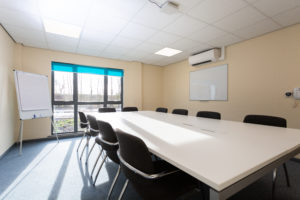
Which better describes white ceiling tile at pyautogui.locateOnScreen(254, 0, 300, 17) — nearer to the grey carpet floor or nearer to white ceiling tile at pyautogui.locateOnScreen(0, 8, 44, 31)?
the grey carpet floor

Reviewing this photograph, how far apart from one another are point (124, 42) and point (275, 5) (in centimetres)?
278

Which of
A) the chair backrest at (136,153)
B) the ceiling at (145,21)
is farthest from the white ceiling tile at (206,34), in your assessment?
the chair backrest at (136,153)

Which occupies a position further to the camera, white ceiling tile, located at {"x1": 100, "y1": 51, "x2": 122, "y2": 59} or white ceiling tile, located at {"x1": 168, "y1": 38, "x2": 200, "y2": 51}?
white ceiling tile, located at {"x1": 100, "y1": 51, "x2": 122, "y2": 59}

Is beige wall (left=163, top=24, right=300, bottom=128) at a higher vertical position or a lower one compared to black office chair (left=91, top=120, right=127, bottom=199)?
higher

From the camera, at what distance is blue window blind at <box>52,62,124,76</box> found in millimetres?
4000

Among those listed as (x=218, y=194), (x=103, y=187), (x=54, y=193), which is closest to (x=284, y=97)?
(x=218, y=194)

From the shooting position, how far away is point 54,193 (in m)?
1.71

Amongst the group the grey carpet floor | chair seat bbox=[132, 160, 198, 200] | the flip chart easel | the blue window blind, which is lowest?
the grey carpet floor

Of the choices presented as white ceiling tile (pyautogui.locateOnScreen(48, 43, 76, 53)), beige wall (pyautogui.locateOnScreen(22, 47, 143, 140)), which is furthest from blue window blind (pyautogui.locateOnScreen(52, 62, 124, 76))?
white ceiling tile (pyautogui.locateOnScreen(48, 43, 76, 53))

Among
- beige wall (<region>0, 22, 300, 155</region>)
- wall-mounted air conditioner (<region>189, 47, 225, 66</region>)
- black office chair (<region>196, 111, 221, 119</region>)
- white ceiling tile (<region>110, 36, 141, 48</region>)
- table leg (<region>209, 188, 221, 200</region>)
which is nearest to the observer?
table leg (<region>209, 188, 221, 200</region>)

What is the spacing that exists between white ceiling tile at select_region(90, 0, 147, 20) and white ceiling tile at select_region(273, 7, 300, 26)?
2.23 m

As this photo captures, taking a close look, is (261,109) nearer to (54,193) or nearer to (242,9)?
(242,9)

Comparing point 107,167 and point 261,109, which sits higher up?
point 261,109

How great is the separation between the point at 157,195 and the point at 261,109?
3124mm
